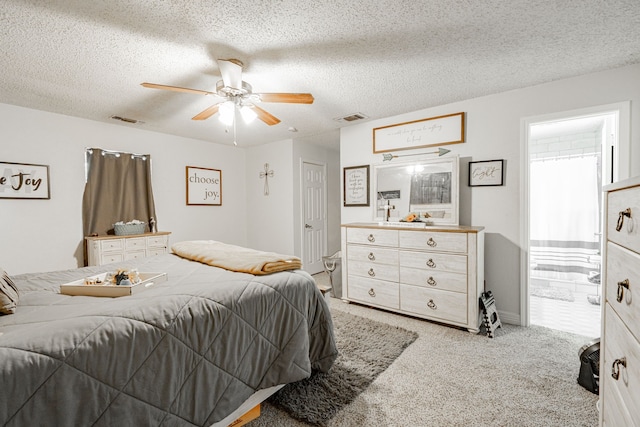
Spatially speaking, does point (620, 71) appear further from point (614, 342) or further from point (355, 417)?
point (355, 417)

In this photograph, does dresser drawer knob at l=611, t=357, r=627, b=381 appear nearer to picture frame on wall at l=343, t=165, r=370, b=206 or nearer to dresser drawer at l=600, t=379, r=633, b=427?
dresser drawer at l=600, t=379, r=633, b=427

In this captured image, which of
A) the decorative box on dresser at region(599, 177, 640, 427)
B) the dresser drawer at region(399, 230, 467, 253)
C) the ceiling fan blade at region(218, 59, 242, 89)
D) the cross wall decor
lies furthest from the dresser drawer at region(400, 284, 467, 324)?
the cross wall decor

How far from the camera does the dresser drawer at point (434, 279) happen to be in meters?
2.67

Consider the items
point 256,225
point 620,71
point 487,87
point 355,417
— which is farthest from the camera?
point 256,225

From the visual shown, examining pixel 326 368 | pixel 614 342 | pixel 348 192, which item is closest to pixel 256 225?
pixel 348 192

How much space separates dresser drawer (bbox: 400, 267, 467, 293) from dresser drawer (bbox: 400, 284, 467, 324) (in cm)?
5

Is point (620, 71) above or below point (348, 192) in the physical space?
above

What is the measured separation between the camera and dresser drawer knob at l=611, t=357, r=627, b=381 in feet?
3.09

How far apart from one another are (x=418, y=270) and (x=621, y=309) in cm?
195

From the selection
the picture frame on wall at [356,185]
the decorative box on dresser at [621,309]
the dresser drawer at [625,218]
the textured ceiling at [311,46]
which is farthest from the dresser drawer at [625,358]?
the picture frame on wall at [356,185]

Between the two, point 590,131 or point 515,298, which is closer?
point 515,298

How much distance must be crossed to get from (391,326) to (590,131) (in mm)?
3799

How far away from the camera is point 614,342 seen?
1062 millimetres

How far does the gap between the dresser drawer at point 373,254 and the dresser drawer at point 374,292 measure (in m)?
0.24
